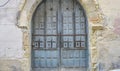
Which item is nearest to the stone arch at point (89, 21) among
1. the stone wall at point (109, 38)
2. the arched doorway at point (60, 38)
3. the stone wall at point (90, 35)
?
the stone wall at point (90, 35)

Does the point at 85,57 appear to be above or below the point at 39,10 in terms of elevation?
below

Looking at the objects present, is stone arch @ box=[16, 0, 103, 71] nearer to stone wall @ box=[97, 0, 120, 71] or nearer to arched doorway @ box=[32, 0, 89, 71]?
stone wall @ box=[97, 0, 120, 71]

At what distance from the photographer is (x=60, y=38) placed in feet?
29.7

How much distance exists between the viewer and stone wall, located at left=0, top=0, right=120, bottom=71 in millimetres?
8492

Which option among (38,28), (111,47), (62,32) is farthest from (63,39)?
(111,47)

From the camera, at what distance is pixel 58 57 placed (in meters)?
9.04

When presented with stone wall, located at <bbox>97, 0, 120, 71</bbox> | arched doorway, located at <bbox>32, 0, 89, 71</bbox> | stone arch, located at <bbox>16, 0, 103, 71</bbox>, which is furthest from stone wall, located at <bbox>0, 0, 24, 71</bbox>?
stone wall, located at <bbox>97, 0, 120, 71</bbox>

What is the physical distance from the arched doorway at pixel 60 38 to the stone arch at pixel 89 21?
1.21 feet

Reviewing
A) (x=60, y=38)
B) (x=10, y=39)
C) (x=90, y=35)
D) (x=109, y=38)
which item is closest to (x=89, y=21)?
(x=90, y=35)

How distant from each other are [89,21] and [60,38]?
975 mm

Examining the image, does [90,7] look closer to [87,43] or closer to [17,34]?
[87,43]

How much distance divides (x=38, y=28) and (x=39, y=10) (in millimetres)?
499

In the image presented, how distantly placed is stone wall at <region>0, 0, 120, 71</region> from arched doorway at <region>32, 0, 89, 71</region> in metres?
0.43

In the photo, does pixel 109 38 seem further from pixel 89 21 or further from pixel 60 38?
pixel 60 38
